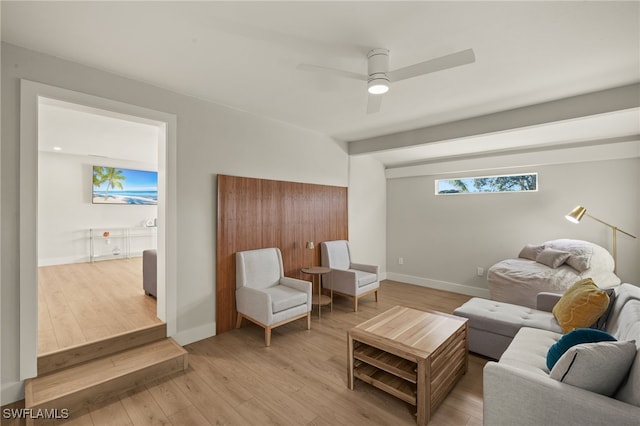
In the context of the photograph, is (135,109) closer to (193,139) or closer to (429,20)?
(193,139)

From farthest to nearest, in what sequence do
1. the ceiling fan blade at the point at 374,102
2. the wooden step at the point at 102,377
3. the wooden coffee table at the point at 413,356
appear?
the ceiling fan blade at the point at 374,102
the wooden step at the point at 102,377
the wooden coffee table at the point at 413,356

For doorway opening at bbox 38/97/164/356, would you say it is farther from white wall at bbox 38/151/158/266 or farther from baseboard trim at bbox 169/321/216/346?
baseboard trim at bbox 169/321/216/346

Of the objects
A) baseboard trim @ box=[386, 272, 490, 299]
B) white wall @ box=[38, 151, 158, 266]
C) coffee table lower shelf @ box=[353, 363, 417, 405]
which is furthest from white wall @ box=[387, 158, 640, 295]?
white wall @ box=[38, 151, 158, 266]

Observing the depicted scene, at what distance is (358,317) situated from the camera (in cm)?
381

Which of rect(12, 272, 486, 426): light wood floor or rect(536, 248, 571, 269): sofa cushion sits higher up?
rect(536, 248, 571, 269): sofa cushion

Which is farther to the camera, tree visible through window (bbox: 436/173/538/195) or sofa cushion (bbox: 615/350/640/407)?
tree visible through window (bbox: 436/173/538/195)

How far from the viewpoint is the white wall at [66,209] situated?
573cm

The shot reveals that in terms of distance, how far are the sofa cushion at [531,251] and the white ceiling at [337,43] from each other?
1.82m

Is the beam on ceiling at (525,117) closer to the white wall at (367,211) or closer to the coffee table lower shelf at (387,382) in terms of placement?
the white wall at (367,211)

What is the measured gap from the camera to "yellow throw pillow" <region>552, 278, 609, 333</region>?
6.69ft

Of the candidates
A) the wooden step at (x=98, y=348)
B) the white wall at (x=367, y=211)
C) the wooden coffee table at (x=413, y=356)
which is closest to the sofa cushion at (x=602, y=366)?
the wooden coffee table at (x=413, y=356)

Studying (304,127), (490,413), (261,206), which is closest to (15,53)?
(261,206)

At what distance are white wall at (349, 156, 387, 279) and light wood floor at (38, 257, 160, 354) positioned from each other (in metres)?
3.36

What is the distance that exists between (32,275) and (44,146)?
4.60 meters
